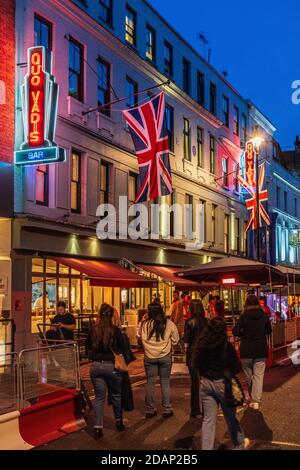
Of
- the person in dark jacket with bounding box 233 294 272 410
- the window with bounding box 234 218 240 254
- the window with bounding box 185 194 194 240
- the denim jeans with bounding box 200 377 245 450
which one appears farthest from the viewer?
the window with bounding box 234 218 240 254

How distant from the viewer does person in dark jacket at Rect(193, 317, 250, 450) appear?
6469 mm

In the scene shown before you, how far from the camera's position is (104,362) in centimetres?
783

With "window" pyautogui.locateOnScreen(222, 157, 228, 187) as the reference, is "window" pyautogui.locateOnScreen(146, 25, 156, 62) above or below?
above

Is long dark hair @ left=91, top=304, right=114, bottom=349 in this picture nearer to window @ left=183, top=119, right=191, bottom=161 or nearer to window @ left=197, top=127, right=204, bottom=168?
window @ left=183, top=119, right=191, bottom=161

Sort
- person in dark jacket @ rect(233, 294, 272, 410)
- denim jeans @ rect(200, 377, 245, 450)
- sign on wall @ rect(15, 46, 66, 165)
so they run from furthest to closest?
sign on wall @ rect(15, 46, 66, 165) < person in dark jacket @ rect(233, 294, 272, 410) < denim jeans @ rect(200, 377, 245, 450)

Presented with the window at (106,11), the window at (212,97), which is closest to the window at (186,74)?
the window at (212,97)

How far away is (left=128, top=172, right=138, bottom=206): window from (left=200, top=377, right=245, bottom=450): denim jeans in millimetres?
15309

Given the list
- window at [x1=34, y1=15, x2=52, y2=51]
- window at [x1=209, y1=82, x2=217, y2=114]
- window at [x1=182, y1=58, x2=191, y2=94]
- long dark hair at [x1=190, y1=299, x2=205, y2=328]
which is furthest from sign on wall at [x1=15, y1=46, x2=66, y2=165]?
window at [x1=209, y1=82, x2=217, y2=114]

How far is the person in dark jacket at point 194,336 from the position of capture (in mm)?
8914

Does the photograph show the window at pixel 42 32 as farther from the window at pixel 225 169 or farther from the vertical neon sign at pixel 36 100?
the window at pixel 225 169

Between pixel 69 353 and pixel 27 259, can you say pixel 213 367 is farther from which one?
Answer: pixel 27 259

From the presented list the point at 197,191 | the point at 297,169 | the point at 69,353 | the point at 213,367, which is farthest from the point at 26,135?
the point at 297,169

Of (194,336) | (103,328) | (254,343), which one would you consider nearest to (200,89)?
(254,343)
